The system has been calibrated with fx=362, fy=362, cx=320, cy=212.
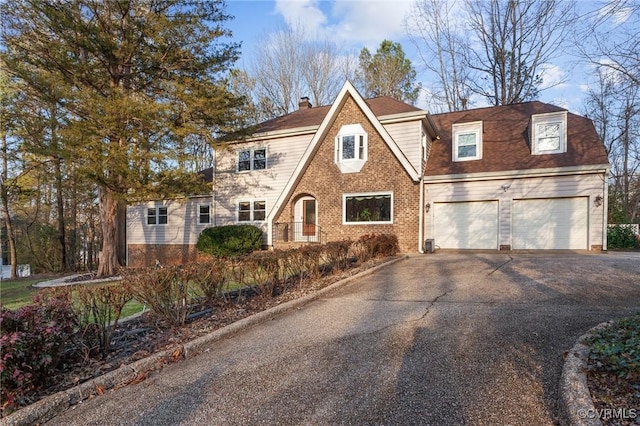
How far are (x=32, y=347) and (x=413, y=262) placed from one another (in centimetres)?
987

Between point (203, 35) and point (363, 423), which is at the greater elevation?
point (203, 35)

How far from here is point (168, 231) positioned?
21266 millimetres

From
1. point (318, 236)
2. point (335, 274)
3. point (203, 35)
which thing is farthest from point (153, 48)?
point (335, 274)

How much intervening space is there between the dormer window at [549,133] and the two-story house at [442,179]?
4 cm

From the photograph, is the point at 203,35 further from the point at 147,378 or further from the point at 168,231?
the point at 147,378

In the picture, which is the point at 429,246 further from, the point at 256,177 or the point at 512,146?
the point at 256,177

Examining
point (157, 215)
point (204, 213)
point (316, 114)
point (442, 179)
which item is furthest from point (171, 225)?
point (442, 179)

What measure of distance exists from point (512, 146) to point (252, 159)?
1234 cm

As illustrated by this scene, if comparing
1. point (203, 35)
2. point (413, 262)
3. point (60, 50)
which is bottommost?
point (413, 262)

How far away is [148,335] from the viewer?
5.05 metres

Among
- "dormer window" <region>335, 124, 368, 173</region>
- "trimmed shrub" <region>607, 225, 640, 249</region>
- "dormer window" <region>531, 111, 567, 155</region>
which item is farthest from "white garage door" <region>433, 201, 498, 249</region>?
"trimmed shrub" <region>607, 225, 640, 249</region>

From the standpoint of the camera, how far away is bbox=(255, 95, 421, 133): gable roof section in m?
16.4

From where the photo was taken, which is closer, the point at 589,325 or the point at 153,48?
the point at 589,325

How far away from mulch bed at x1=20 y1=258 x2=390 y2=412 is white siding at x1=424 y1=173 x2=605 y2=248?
9.09 m
